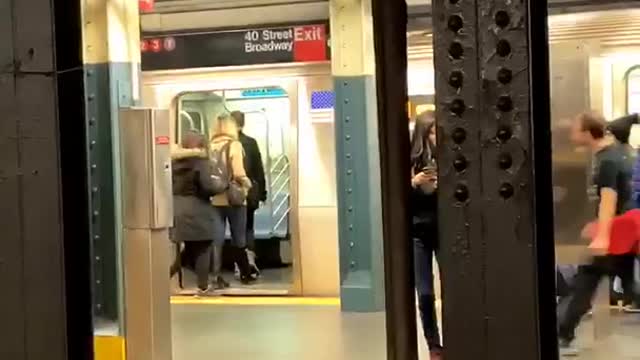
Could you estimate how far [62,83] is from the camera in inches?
68.6

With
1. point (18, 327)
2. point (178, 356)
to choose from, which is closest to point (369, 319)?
point (178, 356)

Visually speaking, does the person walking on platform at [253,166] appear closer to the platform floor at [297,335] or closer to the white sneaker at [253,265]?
the white sneaker at [253,265]

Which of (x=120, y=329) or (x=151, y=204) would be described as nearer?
(x=151, y=204)

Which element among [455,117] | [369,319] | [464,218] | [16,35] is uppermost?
[16,35]

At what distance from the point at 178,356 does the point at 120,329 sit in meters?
0.57

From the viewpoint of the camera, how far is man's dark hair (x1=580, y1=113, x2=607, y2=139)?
22.7ft

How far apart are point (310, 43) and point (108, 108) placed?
11.2 feet

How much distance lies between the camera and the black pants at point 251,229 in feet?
39.0

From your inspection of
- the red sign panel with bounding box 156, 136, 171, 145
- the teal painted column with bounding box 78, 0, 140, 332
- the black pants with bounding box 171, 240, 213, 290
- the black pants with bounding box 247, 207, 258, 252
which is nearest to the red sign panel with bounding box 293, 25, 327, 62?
the black pants with bounding box 247, 207, 258, 252

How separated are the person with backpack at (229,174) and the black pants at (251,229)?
3.6 inches

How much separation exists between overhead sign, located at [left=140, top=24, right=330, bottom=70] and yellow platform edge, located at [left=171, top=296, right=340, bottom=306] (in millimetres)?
2726

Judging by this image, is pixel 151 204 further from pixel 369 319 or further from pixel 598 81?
pixel 598 81

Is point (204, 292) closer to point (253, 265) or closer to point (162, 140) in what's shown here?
point (253, 265)

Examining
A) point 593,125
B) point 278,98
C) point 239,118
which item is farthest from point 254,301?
point 593,125
